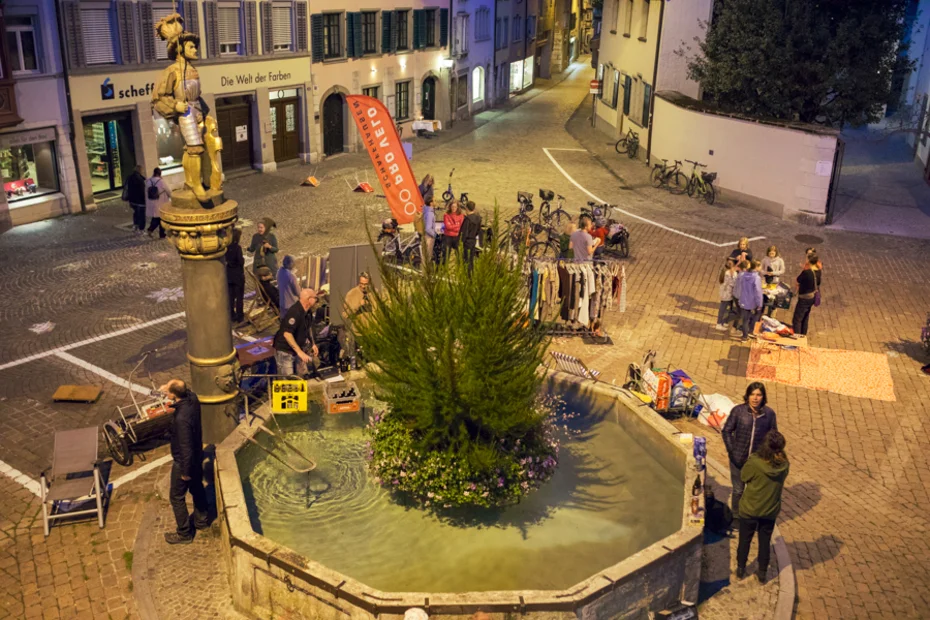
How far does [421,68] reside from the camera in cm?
3900

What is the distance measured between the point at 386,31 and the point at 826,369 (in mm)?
25238

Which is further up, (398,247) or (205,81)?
(205,81)

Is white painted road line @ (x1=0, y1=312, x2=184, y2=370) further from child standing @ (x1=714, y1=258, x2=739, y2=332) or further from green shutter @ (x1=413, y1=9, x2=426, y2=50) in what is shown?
green shutter @ (x1=413, y1=9, x2=426, y2=50)

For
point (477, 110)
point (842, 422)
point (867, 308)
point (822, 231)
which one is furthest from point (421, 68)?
point (842, 422)

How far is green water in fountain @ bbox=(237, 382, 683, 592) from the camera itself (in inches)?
363

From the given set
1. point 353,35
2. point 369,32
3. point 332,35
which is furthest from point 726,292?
point 369,32

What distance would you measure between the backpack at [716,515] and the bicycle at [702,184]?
727 inches

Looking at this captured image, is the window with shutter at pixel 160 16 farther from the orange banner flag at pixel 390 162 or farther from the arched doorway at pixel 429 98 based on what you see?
the arched doorway at pixel 429 98

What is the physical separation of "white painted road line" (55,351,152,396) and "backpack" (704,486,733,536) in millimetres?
8092

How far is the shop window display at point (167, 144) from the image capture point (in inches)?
1067

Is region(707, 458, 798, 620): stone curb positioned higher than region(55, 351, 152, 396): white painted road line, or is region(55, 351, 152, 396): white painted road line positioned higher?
region(707, 458, 798, 620): stone curb

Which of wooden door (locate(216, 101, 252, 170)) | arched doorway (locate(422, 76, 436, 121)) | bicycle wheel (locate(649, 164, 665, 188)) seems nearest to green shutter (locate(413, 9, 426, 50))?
arched doorway (locate(422, 76, 436, 121))

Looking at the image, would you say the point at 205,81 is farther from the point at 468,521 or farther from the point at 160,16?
the point at 468,521

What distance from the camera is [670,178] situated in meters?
30.4
